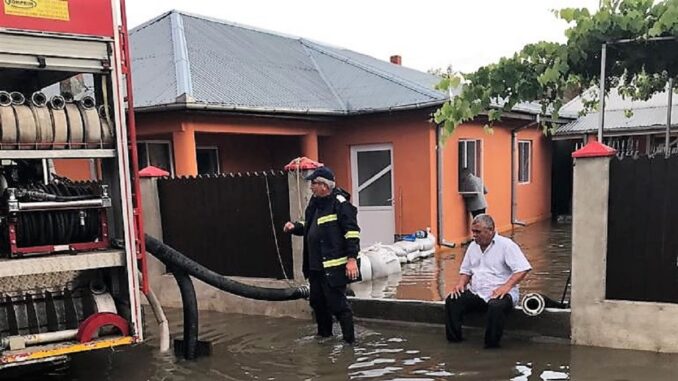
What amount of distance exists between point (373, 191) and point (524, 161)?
5722mm

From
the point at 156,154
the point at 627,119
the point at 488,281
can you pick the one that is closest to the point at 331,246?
the point at 488,281

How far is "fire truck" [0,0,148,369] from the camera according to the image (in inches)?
153

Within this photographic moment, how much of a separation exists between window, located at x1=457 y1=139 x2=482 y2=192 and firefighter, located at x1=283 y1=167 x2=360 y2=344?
6581mm

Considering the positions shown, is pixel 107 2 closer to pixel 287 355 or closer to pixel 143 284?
pixel 143 284

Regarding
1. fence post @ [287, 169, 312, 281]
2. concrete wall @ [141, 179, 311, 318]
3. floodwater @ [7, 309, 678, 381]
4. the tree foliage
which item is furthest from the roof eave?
floodwater @ [7, 309, 678, 381]

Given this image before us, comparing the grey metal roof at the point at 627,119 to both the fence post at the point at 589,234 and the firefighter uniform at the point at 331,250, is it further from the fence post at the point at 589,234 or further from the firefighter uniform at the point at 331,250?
the firefighter uniform at the point at 331,250

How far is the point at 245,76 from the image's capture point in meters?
11.3

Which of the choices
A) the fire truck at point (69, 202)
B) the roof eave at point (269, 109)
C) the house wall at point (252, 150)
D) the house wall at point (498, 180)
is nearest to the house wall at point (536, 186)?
the house wall at point (498, 180)

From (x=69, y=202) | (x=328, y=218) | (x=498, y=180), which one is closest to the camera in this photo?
(x=69, y=202)

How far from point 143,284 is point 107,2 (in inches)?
79.4

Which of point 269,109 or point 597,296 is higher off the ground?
point 269,109

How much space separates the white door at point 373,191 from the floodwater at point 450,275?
124 cm

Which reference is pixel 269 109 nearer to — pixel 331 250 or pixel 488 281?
pixel 331 250

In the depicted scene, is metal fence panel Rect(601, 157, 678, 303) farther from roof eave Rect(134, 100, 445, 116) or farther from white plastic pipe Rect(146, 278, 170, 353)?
roof eave Rect(134, 100, 445, 116)
